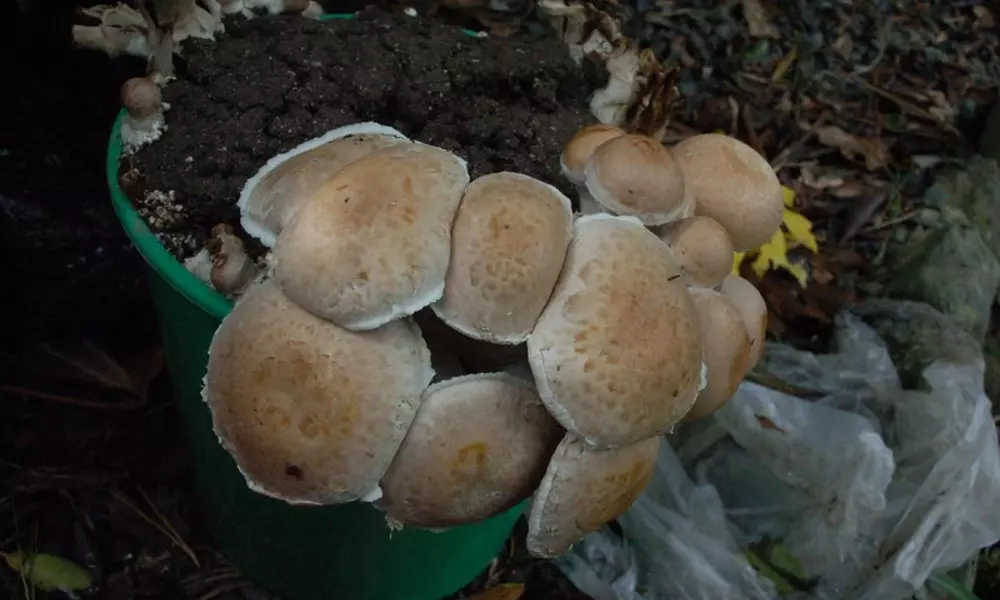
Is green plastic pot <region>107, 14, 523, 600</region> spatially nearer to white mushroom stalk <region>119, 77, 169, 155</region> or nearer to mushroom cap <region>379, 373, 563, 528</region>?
white mushroom stalk <region>119, 77, 169, 155</region>

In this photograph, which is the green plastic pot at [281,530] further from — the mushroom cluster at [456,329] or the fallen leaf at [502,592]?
the mushroom cluster at [456,329]

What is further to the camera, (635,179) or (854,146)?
(854,146)

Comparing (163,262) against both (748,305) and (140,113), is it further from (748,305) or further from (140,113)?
(748,305)

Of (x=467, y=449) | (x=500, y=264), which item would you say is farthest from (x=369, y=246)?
(x=467, y=449)

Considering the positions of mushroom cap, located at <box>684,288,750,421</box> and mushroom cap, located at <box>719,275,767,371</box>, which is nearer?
mushroom cap, located at <box>684,288,750,421</box>

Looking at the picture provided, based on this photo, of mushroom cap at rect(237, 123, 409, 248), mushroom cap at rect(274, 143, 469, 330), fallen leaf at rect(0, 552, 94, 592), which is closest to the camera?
mushroom cap at rect(274, 143, 469, 330)

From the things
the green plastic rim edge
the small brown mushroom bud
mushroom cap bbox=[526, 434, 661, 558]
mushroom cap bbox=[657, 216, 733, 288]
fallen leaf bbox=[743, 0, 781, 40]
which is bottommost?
fallen leaf bbox=[743, 0, 781, 40]

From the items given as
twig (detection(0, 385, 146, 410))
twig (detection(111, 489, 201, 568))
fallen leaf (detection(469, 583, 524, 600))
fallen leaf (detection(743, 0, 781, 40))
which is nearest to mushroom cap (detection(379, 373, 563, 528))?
fallen leaf (detection(469, 583, 524, 600))
